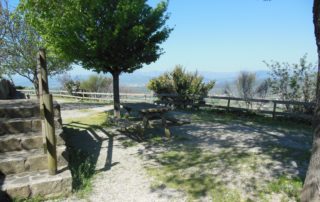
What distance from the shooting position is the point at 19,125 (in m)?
5.67

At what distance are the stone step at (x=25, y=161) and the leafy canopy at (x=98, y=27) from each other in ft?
18.1

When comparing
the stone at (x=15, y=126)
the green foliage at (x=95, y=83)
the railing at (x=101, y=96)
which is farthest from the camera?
the green foliage at (x=95, y=83)

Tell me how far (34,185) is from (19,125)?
172cm

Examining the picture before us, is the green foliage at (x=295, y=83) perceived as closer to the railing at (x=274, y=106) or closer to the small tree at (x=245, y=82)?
the railing at (x=274, y=106)

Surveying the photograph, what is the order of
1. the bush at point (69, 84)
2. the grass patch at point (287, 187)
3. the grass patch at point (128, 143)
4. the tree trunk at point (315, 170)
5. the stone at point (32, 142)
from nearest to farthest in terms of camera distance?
1. the tree trunk at point (315, 170)
2. the grass patch at point (287, 187)
3. the stone at point (32, 142)
4. the grass patch at point (128, 143)
5. the bush at point (69, 84)

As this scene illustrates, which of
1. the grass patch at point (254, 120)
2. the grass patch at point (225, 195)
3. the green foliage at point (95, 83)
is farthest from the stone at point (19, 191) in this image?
the green foliage at point (95, 83)

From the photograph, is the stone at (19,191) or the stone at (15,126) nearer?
the stone at (19,191)

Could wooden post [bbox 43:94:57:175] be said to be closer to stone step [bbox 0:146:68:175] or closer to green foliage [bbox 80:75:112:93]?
stone step [bbox 0:146:68:175]

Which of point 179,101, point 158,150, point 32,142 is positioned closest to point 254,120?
point 179,101

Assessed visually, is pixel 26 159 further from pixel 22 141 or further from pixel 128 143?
pixel 128 143

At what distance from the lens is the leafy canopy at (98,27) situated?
9656 millimetres

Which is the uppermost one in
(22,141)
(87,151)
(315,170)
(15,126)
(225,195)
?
(15,126)

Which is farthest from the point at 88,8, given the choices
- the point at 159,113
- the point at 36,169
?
the point at 36,169

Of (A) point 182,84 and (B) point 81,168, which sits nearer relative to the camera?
(B) point 81,168
